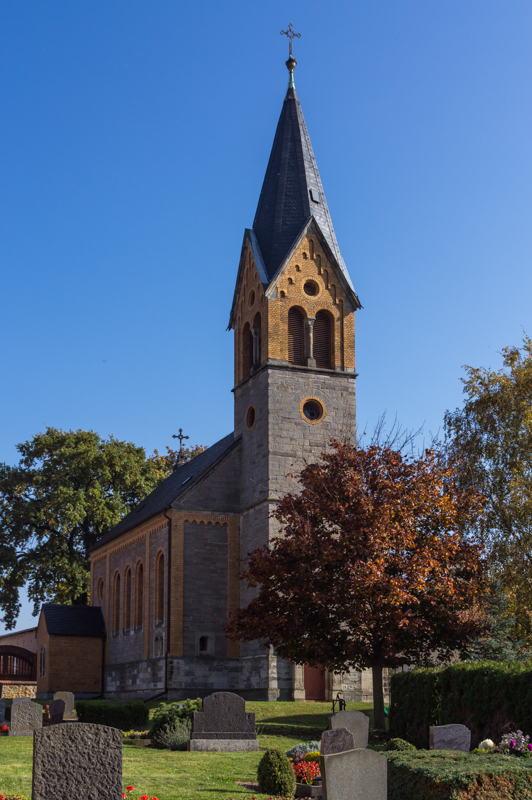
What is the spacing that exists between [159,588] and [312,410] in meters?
10.2

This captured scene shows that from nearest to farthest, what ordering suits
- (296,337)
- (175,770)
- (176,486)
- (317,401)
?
(175,770) → (317,401) → (296,337) → (176,486)

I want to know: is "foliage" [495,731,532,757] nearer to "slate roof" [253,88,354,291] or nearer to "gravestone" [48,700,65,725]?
"gravestone" [48,700,65,725]

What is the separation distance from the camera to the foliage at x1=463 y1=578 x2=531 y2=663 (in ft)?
74.0

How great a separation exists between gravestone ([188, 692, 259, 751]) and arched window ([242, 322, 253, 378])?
65.5 feet

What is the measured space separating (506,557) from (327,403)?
9.16m

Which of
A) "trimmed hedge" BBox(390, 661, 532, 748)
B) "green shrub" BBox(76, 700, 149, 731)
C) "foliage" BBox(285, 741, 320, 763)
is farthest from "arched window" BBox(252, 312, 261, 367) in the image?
"foliage" BBox(285, 741, 320, 763)

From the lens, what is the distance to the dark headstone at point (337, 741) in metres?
14.4

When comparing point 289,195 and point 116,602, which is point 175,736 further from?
point 116,602

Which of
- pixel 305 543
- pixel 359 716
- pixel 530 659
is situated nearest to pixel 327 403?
pixel 305 543

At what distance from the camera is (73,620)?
46.5m

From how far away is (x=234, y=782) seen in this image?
1455cm

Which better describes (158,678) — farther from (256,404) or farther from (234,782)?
(234,782)

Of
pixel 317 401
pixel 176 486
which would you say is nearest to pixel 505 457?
pixel 317 401

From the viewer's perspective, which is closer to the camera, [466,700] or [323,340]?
[466,700]
